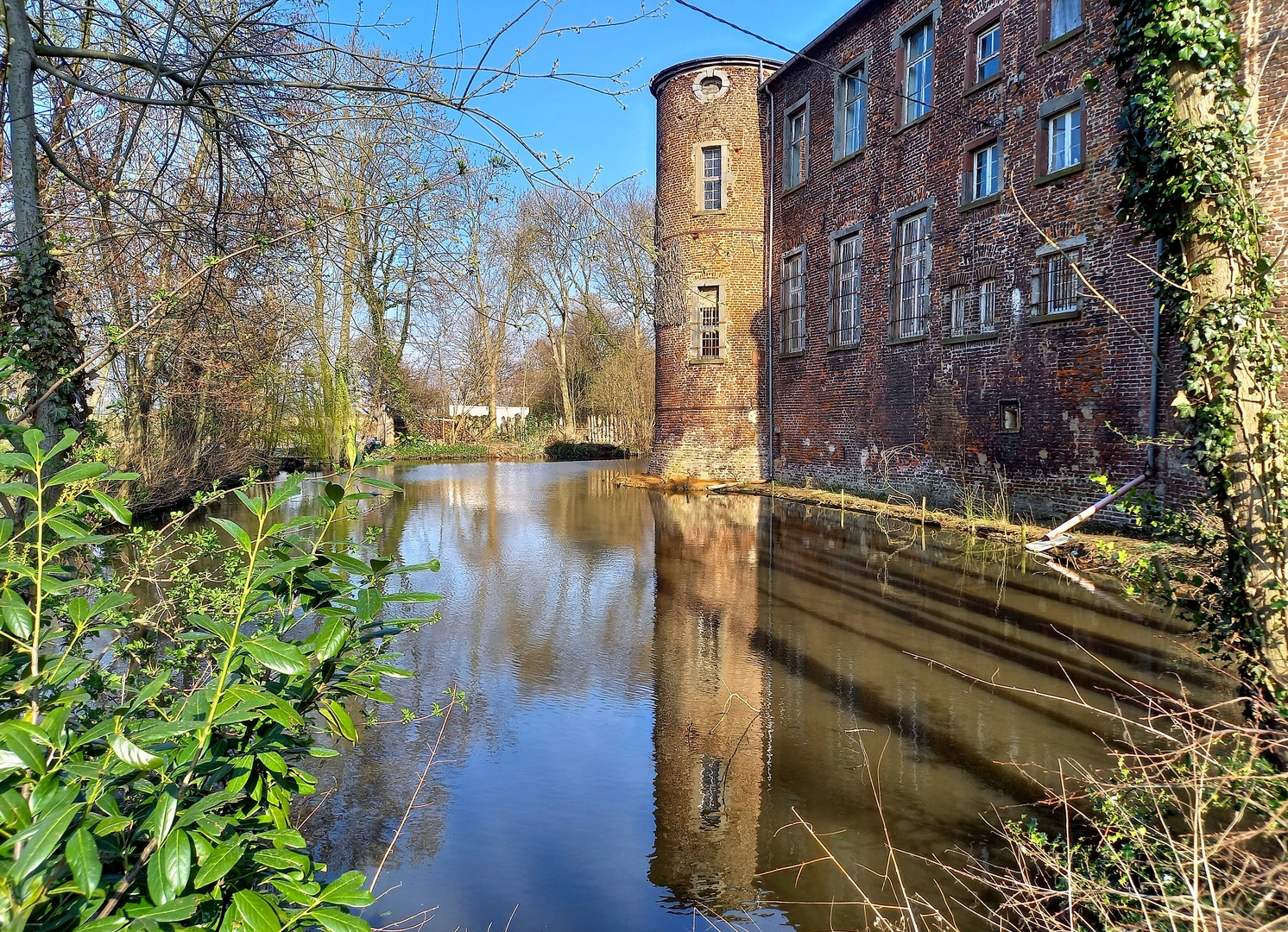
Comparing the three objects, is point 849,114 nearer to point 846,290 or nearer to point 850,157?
point 850,157

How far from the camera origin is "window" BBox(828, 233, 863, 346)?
1766 centimetres

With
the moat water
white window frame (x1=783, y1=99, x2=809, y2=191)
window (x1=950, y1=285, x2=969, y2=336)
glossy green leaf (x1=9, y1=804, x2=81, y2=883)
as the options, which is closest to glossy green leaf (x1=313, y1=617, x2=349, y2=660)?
glossy green leaf (x1=9, y1=804, x2=81, y2=883)

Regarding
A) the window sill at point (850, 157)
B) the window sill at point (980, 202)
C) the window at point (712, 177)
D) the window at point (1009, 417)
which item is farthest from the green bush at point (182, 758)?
the window at point (712, 177)

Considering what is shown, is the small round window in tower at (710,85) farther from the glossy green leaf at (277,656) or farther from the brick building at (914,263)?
the glossy green leaf at (277,656)

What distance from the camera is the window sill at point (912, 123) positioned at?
15.2 metres

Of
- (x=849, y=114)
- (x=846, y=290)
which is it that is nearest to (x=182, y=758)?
(x=846, y=290)

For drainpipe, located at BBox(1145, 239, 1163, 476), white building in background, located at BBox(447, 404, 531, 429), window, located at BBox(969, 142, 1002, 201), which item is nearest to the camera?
drainpipe, located at BBox(1145, 239, 1163, 476)

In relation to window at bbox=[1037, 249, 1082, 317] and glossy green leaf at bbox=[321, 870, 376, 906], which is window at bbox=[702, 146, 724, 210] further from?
glossy green leaf at bbox=[321, 870, 376, 906]

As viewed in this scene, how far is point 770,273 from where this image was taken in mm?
20812

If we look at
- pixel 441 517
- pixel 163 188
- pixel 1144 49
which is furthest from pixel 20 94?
pixel 441 517

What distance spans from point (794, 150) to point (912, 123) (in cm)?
468

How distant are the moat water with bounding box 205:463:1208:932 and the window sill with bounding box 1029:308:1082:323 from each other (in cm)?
396

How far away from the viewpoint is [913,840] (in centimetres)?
379

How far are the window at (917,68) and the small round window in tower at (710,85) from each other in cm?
588
